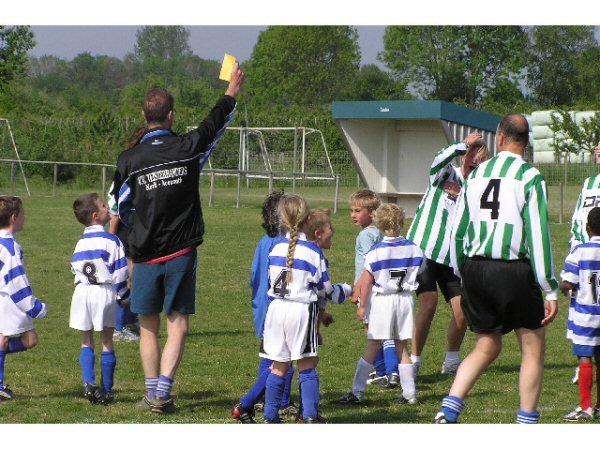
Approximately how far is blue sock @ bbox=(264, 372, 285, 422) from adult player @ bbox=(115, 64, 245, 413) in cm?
83

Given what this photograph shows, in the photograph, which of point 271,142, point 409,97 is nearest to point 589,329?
point 271,142

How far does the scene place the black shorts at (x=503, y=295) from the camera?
6168mm

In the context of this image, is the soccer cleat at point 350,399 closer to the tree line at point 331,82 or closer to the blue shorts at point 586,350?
the blue shorts at point 586,350

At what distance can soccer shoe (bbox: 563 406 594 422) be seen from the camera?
700 cm

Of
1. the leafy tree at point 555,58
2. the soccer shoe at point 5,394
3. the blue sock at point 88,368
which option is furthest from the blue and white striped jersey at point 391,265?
the leafy tree at point 555,58

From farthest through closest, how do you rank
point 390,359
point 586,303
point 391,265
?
point 390,359 < point 391,265 < point 586,303

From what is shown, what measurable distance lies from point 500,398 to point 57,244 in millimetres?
13189

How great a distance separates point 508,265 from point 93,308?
3.07 metres

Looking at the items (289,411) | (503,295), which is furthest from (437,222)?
(503,295)

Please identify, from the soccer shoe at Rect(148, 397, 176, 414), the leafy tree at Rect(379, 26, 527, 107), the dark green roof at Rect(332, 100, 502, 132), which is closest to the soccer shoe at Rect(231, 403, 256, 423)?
the soccer shoe at Rect(148, 397, 176, 414)

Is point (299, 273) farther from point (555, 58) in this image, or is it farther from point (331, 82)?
point (331, 82)

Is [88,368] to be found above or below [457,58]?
below

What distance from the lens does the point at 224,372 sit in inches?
354

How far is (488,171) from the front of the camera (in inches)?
249
